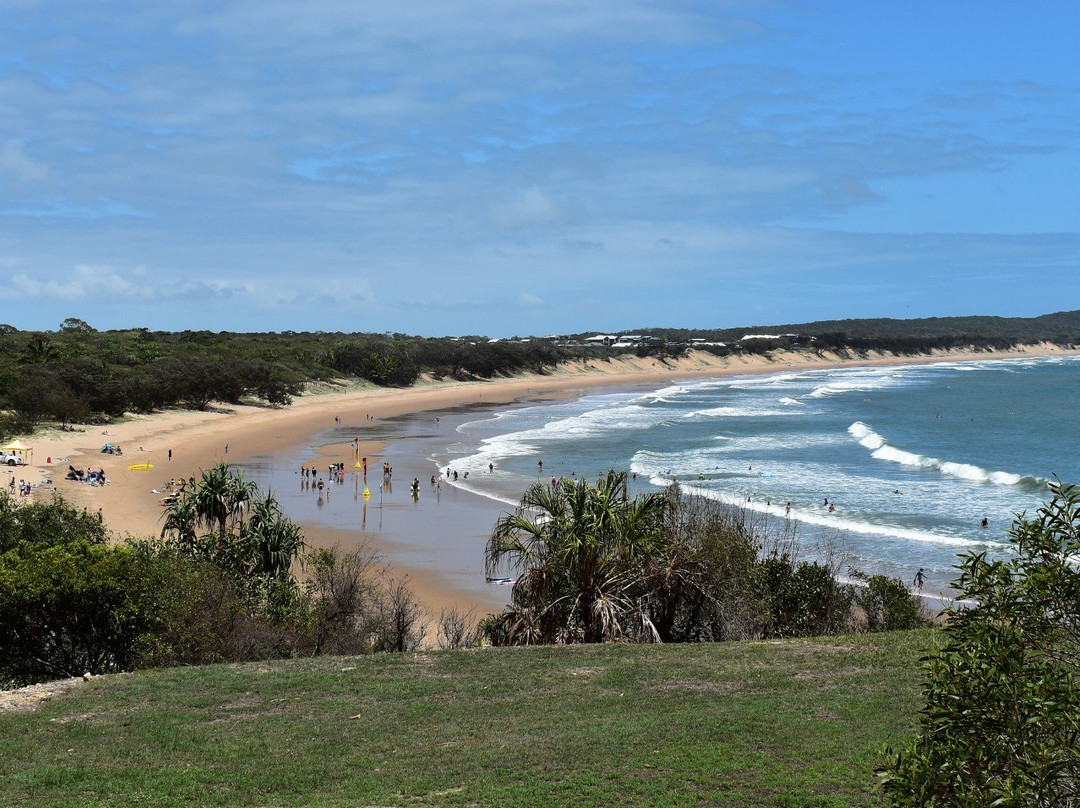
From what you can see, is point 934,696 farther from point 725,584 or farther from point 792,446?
point 792,446

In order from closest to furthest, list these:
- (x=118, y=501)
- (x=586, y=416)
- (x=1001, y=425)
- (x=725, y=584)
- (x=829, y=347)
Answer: (x=725, y=584) < (x=118, y=501) < (x=1001, y=425) < (x=586, y=416) < (x=829, y=347)

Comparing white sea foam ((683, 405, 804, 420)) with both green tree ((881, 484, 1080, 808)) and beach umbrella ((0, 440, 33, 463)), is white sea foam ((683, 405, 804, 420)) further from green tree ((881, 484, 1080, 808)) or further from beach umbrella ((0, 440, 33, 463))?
green tree ((881, 484, 1080, 808))

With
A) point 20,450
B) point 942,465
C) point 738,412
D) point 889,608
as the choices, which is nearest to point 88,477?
point 20,450

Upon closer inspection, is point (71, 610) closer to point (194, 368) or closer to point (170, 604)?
point (170, 604)

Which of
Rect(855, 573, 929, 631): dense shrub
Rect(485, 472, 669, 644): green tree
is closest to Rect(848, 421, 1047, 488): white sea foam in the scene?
Rect(855, 573, 929, 631): dense shrub

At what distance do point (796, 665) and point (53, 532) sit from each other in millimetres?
14643

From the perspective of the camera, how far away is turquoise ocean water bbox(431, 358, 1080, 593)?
34750 millimetres

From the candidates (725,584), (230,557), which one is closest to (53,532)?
(230,557)

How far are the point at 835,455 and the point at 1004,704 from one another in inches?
2034

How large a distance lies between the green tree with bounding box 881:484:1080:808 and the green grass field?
12.7 ft

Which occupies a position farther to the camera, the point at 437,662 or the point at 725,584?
the point at 725,584

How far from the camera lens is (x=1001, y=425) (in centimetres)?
6975

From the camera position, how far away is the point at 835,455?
179 ft

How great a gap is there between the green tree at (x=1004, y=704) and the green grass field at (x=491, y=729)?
152 inches
